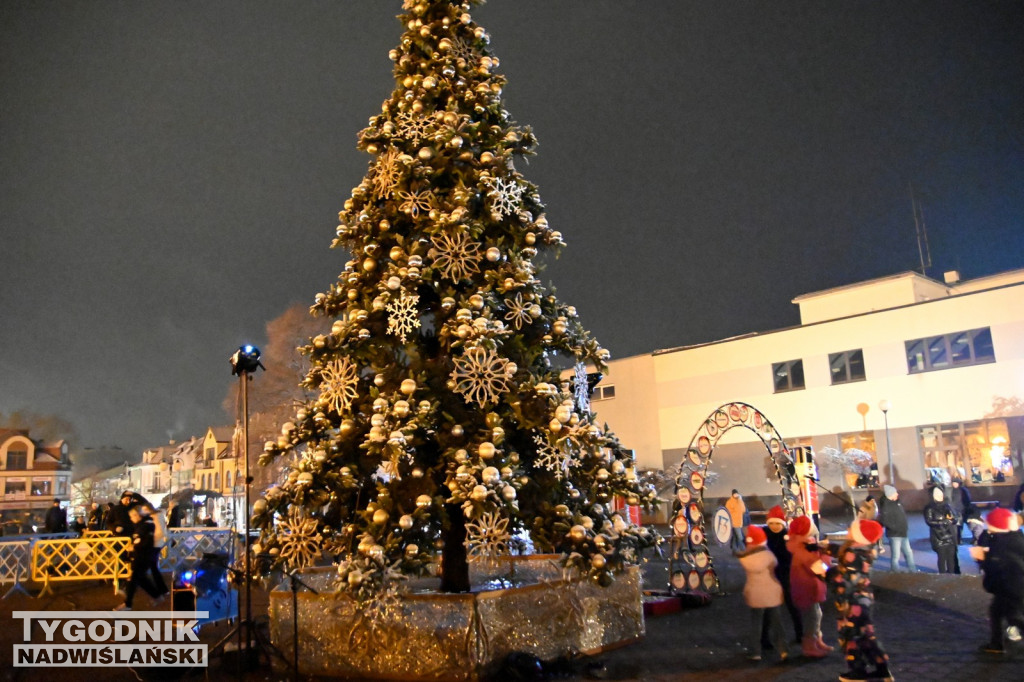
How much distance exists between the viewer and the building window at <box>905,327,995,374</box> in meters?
31.5

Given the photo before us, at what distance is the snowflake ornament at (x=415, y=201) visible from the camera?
8719 mm

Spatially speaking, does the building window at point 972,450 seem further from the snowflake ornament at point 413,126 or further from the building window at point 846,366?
the snowflake ornament at point 413,126

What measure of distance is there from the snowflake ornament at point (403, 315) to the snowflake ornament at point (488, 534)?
219cm

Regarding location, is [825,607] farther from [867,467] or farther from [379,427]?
[867,467]

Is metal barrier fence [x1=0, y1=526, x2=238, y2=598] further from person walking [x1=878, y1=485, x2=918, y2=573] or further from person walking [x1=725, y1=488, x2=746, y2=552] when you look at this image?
person walking [x1=878, y1=485, x2=918, y2=573]

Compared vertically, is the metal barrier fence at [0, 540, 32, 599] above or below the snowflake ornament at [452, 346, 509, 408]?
below

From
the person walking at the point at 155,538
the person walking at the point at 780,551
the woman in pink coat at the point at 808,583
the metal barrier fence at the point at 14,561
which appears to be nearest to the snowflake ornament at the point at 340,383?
the person walking at the point at 155,538

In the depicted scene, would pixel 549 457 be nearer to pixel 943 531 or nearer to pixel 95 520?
pixel 943 531

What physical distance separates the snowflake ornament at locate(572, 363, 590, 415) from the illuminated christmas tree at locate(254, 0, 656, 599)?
40 mm

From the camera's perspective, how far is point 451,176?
8914 mm

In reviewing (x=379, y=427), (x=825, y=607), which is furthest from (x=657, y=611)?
(x=379, y=427)

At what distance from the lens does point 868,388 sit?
34.8m

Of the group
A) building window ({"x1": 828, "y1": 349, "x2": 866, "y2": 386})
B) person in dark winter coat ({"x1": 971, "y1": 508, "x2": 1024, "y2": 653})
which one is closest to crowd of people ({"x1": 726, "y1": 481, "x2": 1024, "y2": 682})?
person in dark winter coat ({"x1": 971, "y1": 508, "x2": 1024, "y2": 653})

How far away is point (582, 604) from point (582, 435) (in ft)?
6.44
